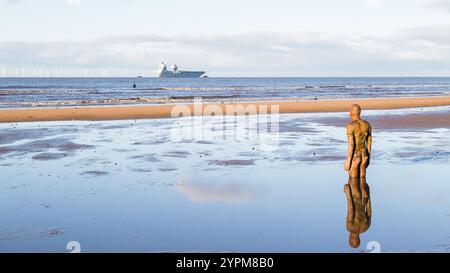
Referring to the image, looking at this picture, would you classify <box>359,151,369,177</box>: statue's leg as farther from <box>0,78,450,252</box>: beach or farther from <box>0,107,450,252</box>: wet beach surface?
<box>0,107,450,252</box>: wet beach surface

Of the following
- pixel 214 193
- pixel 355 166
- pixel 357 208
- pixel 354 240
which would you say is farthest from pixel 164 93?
pixel 354 240

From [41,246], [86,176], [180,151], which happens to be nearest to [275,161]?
[180,151]

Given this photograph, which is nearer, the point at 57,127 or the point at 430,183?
the point at 430,183

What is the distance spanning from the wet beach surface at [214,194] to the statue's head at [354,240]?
7cm

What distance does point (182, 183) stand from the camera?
11219 mm

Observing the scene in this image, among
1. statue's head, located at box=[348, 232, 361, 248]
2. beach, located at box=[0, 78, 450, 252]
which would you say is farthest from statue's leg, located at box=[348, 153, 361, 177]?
statue's head, located at box=[348, 232, 361, 248]

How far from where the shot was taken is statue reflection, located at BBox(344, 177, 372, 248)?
7.47 meters

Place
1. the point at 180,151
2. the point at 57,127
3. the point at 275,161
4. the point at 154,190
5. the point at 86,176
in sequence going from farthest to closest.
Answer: the point at 57,127, the point at 180,151, the point at 275,161, the point at 86,176, the point at 154,190

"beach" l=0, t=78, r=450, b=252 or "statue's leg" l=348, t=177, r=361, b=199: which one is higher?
"statue's leg" l=348, t=177, r=361, b=199

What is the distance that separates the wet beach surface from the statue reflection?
0.37 feet

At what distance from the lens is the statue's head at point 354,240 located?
22.7ft
